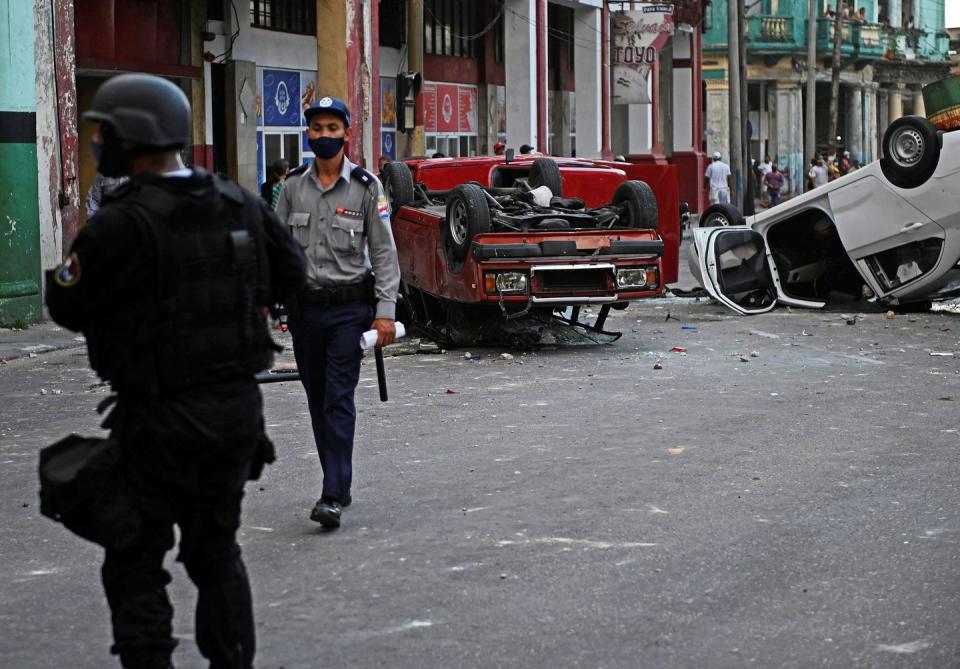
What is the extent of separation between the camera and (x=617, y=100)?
39.0 m

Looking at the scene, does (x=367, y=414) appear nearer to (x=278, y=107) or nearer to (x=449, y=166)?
(x=449, y=166)

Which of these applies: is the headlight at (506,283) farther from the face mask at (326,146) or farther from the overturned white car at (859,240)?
the face mask at (326,146)

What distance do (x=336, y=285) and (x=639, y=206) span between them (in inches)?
311

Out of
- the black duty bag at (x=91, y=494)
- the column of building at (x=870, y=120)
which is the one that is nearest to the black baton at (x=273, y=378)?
the black duty bag at (x=91, y=494)

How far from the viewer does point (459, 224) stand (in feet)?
45.9

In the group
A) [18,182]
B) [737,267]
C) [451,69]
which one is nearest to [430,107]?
[451,69]

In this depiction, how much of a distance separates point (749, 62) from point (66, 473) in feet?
192

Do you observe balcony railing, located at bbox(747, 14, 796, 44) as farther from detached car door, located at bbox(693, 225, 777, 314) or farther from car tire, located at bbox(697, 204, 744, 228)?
detached car door, located at bbox(693, 225, 777, 314)

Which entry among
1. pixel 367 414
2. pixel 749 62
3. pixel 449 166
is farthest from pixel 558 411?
pixel 749 62

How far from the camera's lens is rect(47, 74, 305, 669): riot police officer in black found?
4.22 m

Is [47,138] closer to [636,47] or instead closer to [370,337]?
[370,337]

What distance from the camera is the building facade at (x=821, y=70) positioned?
6003 cm

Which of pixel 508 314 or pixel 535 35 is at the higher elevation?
pixel 535 35

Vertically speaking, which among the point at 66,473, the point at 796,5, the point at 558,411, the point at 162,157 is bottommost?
the point at 558,411
